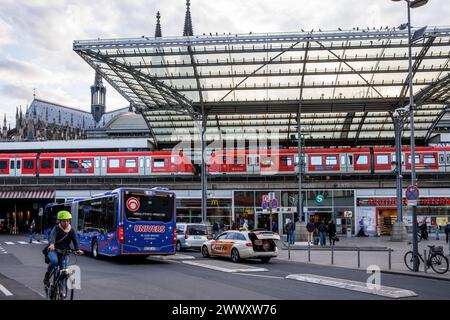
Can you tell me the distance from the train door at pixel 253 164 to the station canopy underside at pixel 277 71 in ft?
13.2

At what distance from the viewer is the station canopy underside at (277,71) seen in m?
35.6

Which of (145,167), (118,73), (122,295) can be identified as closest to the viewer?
(122,295)

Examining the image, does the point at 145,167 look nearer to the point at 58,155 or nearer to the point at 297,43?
the point at 58,155

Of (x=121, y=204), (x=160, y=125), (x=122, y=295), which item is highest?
(x=160, y=125)

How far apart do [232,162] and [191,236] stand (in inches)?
814

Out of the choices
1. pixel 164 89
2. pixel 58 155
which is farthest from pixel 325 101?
pixel 58 155

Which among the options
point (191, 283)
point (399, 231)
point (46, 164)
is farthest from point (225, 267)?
point (46, 164)

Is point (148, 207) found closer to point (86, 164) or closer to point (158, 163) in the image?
point (158, 163)

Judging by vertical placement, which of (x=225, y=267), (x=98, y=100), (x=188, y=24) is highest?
(x=188, y=24)

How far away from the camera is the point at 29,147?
6100cm

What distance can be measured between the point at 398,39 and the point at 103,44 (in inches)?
747

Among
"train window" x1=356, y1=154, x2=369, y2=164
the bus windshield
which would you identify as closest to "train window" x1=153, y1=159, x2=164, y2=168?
"train window" x1=356, y1=154, x2=369, y2=164

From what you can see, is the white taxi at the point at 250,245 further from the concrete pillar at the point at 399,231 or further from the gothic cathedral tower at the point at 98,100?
the gothic cathedral tower at the point at 98,100

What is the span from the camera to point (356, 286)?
48.0 ft
